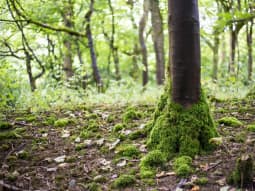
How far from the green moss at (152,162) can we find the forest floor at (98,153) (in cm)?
7

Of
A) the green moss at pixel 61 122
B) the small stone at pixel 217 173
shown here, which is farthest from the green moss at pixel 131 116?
the small stone at pixel 217 173

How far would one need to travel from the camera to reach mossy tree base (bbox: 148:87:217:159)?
3186 millimetres

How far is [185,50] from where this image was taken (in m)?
3.23

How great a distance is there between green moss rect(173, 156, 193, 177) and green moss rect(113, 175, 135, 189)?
0.41 m

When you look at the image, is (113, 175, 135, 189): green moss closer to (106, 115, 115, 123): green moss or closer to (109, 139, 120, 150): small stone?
(109, 139, 120, 150): small stone

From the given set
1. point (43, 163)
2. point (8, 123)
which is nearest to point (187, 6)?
point (43, 163)

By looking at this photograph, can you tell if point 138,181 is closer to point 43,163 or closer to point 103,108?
point 43,163

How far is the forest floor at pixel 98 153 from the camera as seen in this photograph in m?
2.83

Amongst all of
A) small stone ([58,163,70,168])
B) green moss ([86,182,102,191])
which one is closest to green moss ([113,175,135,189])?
green moss ([86,182,102,191])

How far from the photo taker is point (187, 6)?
10.5 ft

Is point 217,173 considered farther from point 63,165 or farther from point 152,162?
point 63,165

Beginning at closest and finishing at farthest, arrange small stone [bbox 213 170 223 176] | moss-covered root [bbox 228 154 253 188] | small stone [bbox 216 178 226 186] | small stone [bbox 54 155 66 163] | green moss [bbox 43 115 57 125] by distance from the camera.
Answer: moss-covered root [bbox 228 154 253 188] → small stone [bbox 216 178 226 186] → small stone [bbox 213 170 223 176] → small stone [bbox 54 155 66 163] → green moss [bbox 43 115 57 125]

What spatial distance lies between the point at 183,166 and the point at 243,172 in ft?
1.85

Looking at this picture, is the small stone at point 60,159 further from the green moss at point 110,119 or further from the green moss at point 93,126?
the green moss at point 110,119
